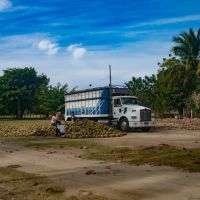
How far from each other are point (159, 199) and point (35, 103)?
8143cm

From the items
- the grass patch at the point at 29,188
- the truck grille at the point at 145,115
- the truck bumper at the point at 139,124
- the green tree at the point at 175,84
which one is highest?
the green tree at the point at 175,84

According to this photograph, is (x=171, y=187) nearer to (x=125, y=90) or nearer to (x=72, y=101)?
(x=125, y=90)

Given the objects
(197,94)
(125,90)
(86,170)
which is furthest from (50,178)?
(197,94)

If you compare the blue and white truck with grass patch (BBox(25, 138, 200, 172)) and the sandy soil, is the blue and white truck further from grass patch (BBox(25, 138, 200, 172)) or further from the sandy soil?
grass patch (BBox(25, 138, 200, 172))

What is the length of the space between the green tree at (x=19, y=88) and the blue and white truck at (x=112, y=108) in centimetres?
5067

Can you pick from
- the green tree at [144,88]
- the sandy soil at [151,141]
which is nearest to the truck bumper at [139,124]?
the sandy soil at [151,141]

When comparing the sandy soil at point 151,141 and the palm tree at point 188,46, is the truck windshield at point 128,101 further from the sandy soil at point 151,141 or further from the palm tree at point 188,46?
the palm tree at point 188,46

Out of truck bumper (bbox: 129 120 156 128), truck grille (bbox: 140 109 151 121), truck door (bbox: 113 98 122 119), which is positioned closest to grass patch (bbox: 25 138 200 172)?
truck bumper (bbox: 129 120 156 128)

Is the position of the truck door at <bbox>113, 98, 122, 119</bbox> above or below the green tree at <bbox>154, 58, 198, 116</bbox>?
below

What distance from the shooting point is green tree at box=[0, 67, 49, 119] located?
293ft

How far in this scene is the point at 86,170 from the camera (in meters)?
13.9

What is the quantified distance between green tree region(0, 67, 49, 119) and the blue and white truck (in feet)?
166

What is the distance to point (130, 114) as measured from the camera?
34531 millimetres

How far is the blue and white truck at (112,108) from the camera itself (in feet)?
113
